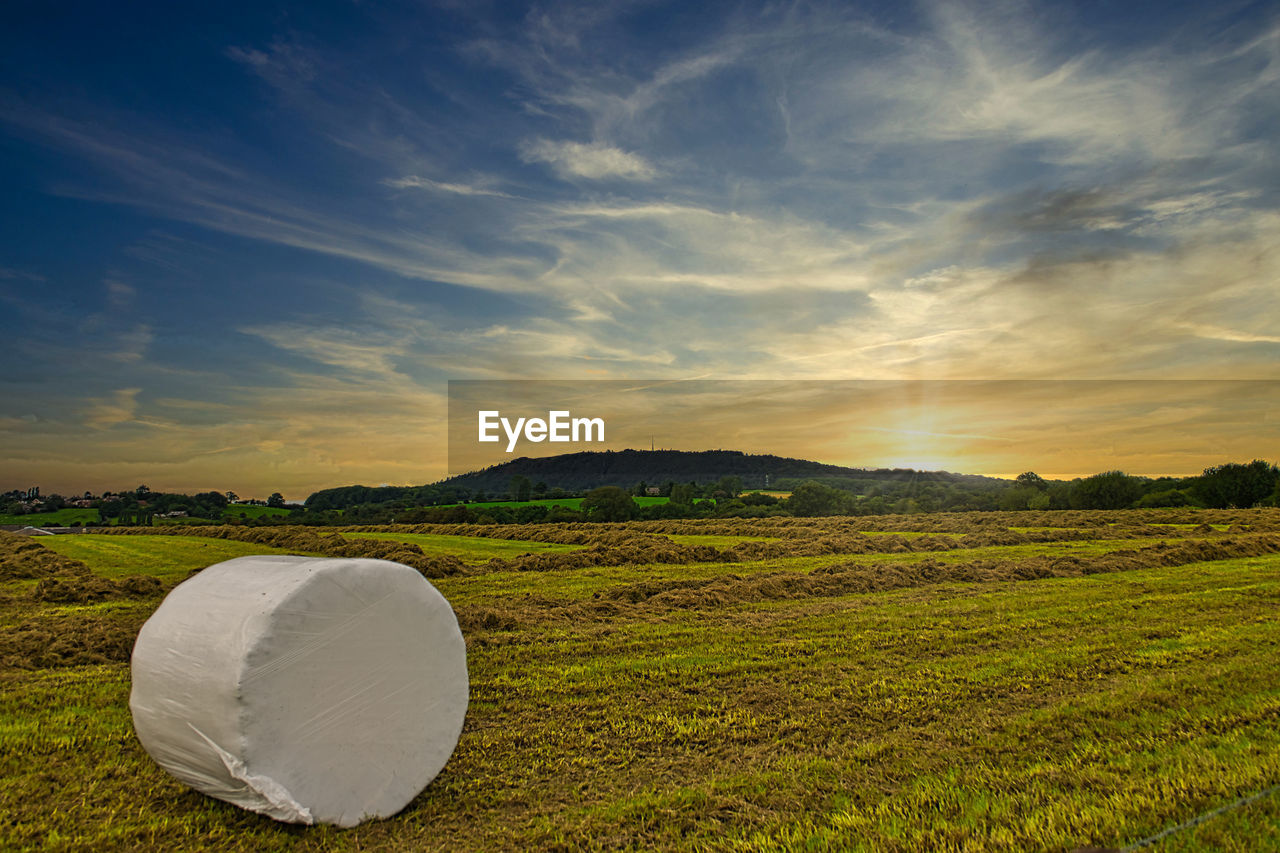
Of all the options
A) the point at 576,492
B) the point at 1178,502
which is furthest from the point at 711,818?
the point at 1178,502

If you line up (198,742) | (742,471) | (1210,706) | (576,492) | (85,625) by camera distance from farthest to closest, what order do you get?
(742,471), (576,492), (85,625), (1210,706), (198,742)

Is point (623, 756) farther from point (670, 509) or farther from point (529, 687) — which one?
point (670, 509)

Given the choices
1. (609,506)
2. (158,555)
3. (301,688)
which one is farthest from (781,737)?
(609,506)

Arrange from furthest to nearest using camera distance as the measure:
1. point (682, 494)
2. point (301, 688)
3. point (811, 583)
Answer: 1. point (682, 494)
2. point (811, 583)
3. point (301, 688)

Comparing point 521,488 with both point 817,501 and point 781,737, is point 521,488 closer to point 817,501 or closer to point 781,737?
point 817,501

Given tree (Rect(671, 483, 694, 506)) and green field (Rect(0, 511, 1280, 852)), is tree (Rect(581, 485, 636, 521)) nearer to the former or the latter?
tree (Rect(671, 483, 694, 506))

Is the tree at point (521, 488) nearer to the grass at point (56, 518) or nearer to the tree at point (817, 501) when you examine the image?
the tree at point (817, 501)

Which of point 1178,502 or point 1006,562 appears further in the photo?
point 1178,502
